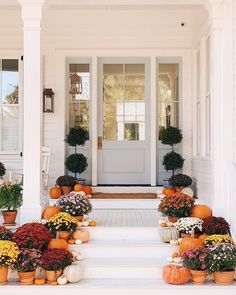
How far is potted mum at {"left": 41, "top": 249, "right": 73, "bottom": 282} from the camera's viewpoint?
525 cm

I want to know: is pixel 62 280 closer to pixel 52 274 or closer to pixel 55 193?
pixel 52 274

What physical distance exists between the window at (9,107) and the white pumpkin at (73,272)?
435 centimetres

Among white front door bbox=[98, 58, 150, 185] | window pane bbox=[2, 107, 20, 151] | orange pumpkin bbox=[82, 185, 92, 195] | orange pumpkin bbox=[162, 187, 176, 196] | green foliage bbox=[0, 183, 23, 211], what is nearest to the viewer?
green foliage bbox=[0, 183, 23, 211]

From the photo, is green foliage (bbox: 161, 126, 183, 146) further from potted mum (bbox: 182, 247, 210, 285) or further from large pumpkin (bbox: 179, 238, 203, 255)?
potted mum (bbox: 182, 247, 210, 285)

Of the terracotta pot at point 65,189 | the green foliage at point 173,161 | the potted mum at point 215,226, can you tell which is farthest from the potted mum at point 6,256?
the green foliage at point 173,161

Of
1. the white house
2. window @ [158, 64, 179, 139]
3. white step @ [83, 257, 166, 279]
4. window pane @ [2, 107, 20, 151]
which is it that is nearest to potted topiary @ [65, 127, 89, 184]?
the white house

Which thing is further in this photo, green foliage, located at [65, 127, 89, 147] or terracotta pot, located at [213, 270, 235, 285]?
green foliage, located at [65, 127, 89, 147]

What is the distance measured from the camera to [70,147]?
9445 millimetres

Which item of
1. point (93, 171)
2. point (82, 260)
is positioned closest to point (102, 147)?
point (93, 171)

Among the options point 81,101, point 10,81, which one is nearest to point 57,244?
point 81,101

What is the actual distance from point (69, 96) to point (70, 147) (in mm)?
938

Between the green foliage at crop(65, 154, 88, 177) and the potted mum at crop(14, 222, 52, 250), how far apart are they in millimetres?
3241

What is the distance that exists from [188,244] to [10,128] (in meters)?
4.78

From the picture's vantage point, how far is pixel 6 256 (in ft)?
17.1
